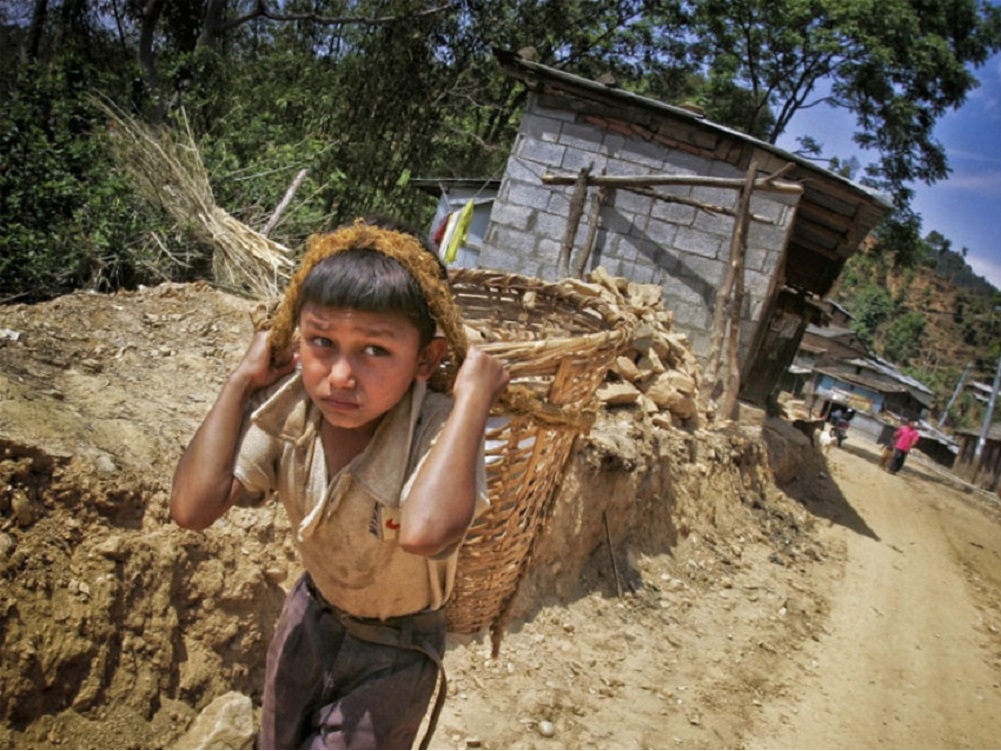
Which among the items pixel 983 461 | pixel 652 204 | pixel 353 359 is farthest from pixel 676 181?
pixel 983 461

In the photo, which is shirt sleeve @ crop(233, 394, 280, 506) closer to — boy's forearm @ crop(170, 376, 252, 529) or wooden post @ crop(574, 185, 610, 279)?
boy's forearm @ crop(170, 376, 252, 529)

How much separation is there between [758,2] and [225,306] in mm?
15587

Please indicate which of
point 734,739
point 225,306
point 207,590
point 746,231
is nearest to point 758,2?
point 746,231

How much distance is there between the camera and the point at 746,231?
23.7 ft

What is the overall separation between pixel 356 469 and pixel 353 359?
22cm

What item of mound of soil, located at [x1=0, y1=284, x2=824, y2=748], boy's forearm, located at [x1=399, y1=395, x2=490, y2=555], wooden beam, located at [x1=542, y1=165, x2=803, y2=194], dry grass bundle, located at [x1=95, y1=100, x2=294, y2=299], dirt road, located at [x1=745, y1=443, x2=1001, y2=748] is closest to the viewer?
boy's forearm, located at [x1=399, y1=395, x2=490, y2=555]

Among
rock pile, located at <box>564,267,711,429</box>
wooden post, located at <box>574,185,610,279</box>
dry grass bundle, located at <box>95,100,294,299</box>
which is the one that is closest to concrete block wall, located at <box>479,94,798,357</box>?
wooden post, located at <box>574,185,610,279</box>

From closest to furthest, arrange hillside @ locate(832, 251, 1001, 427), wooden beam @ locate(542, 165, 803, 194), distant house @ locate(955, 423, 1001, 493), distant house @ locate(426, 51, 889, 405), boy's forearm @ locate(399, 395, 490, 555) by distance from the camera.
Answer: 1. boy's forearm @ locate(399, 395, 490, 555)
2. wooden beam @ locate(542, 165, 803, 194)
3. distant house @ locate(426, 51, 889, 405)
4. distant house @ locate(955, 423, 1001, 493)
5. hillside @ locate(832, 251, 1001, 427)

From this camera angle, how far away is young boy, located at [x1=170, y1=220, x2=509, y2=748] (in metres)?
1.21

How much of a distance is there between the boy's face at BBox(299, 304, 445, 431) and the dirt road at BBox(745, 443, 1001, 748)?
3.18m

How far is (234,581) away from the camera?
2381 millimetres

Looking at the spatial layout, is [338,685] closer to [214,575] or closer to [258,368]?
[258,368]

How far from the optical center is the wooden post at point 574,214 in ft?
25.7

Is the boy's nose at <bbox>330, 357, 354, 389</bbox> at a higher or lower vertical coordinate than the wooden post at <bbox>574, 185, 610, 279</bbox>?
lower
